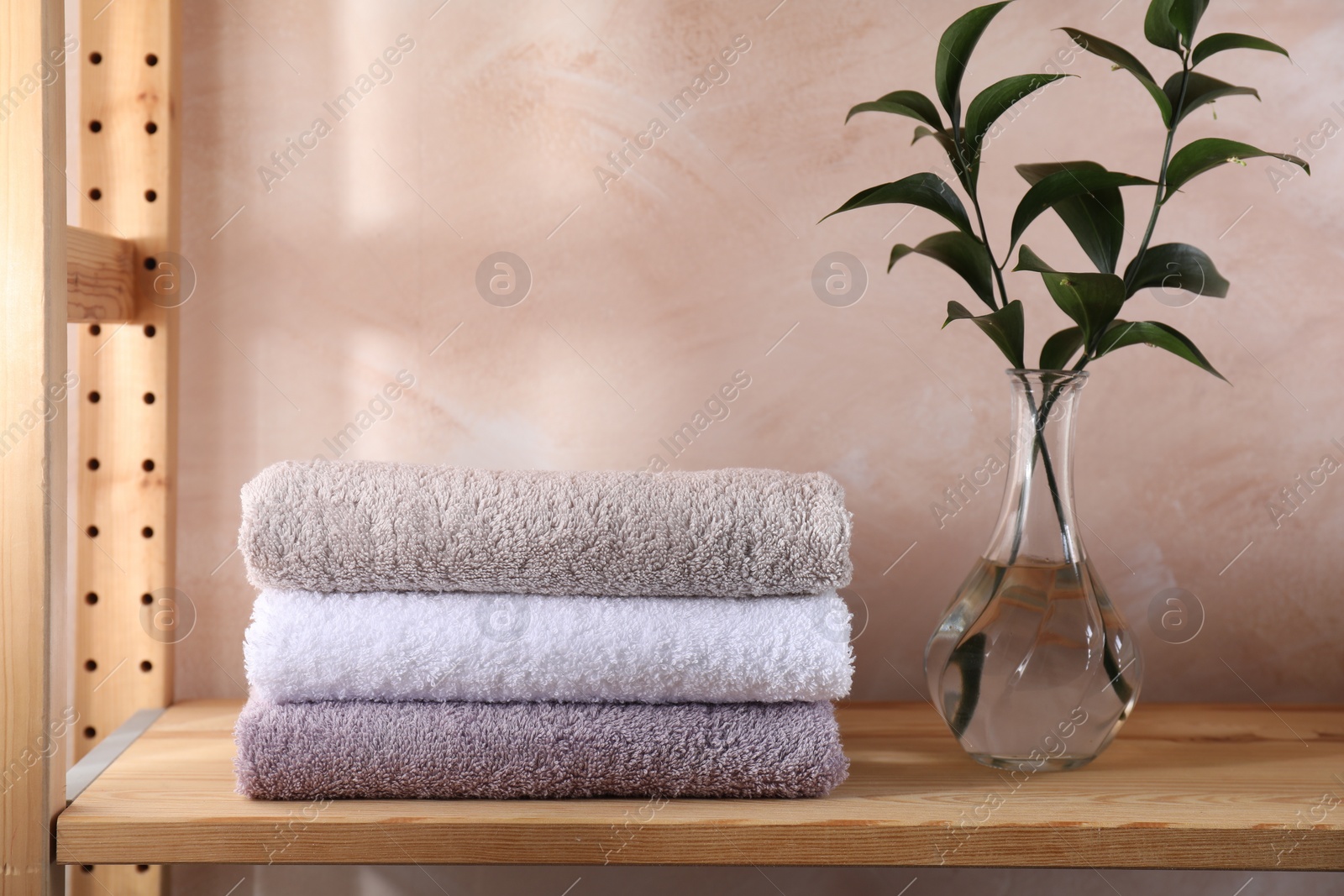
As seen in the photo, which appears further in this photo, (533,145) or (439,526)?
(533,145)

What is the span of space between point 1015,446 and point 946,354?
0.15 m

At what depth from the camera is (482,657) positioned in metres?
0.47

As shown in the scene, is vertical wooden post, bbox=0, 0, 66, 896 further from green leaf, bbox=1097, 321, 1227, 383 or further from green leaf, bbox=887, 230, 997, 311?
green leaf, bbox=1097, 321, 1227, 383

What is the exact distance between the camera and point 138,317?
63cm

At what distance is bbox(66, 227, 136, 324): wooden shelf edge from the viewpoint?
1.73ft

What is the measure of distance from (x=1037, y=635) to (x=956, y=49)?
324 millimetres

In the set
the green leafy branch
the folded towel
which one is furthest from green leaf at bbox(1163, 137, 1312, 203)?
the folded towel

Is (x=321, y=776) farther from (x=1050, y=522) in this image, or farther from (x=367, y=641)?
(x=1050, y=522)

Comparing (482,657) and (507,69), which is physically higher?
(507,69)

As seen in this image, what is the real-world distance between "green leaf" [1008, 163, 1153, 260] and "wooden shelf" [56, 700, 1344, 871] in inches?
11.5

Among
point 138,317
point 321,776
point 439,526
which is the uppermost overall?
point 138,317

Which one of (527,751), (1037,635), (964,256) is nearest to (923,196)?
(964,256)

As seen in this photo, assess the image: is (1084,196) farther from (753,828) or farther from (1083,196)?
(753,828)

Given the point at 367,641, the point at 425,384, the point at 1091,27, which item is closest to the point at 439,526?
the point at 367,641
